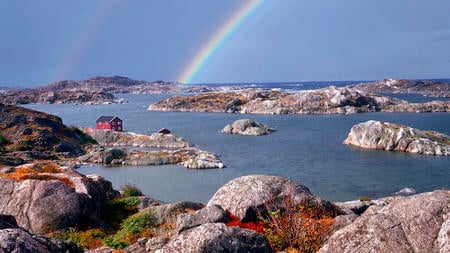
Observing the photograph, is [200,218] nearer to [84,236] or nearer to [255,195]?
[255,195]

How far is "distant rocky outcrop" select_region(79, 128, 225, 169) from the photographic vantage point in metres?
80.5

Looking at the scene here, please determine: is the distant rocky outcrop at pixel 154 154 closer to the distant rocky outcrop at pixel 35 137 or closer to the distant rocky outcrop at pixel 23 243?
the distant rocky outcrop at pixel 35 137

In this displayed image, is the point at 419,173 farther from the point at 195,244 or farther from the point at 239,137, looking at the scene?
the point at 195,244

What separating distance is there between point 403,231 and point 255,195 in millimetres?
7684

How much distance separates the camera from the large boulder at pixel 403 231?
36.7 ft

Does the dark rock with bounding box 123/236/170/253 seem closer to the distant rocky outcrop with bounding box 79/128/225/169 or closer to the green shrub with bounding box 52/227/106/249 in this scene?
the green shrub with bounding box 52/227/106/249

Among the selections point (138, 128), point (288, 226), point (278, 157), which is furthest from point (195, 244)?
point (138, 128)

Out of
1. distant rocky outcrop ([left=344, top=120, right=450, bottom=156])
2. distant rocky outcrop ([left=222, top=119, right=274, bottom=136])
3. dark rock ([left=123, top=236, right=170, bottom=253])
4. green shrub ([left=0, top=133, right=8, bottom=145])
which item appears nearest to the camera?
dark rock ([left=123, top=236, right=170, bottom=253])

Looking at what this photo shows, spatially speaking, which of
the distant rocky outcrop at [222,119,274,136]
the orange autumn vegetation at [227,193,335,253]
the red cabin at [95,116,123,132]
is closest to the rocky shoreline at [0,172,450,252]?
the orange autumn vegetation at [227,193,335,253]

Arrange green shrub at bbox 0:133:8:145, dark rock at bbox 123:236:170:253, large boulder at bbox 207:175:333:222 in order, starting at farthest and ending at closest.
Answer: green shrub at bbox 0:133:8:145
large boulder at bbox 207:175:333:222
dark rock at bbox 123:236:170:253

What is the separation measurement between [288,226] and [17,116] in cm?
10380

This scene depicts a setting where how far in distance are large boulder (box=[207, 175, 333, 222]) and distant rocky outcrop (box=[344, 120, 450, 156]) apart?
256 feet

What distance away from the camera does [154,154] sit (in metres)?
86.7

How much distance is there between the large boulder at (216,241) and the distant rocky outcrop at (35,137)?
75.0 m
